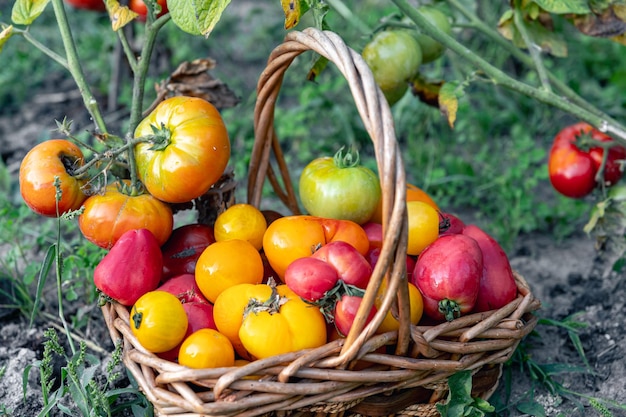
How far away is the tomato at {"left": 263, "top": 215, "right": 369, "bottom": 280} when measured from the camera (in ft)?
4.93

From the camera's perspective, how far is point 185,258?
1671mm

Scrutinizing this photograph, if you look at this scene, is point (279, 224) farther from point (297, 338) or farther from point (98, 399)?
point (98, 399)

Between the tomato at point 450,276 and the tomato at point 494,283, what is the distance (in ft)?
0.12

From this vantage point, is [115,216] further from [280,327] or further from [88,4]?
[88,4]

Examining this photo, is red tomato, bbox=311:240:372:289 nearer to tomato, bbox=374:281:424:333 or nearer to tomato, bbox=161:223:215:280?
tomato, bbox=374:281:424:333

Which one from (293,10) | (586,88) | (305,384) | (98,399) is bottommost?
(586,88)

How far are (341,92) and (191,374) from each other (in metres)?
1.97

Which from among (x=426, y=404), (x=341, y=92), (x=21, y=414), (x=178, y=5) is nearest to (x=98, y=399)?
(x=21, y=414)

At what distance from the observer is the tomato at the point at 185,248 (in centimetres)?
167

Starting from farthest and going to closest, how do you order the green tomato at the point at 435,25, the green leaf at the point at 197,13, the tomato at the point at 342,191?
the green tomato at the point at 435,25 < the tomato at the point at 342,191 < the green leaf at the point at 197,13

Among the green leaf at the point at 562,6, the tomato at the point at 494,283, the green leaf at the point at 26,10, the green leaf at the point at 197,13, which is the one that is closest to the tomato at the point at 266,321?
the tomato at the point at 494,283

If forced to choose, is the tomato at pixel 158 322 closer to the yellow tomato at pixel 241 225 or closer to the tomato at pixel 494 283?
the yellow tomato at pixel 241 225

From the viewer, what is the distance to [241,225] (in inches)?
64.3

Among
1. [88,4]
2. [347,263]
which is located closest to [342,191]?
[347,263]
